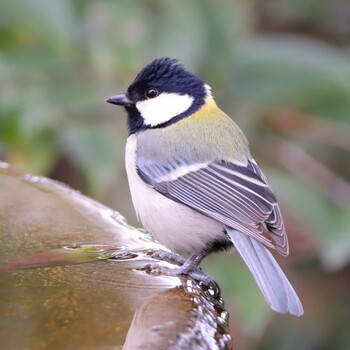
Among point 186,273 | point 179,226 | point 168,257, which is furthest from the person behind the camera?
point 179,226

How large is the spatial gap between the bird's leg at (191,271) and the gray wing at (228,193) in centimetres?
12

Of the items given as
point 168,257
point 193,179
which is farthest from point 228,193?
point 168,257

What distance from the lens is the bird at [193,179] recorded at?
200 cm

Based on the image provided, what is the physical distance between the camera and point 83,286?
1.54m

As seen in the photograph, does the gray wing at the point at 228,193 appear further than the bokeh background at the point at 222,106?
No

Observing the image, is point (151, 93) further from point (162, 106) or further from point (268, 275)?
point (268, 275)

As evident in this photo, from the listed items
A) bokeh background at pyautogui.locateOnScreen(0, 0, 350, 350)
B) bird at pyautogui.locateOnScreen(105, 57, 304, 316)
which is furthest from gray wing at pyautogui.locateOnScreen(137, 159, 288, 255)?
bokeh background at pyautogui.locateOnScreen(0, 0, 350, 350)

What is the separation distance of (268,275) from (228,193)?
1.05 feet

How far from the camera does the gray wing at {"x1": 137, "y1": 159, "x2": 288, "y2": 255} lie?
201 centimetres

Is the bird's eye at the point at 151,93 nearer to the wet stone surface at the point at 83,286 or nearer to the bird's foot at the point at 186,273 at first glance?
the wet stone surface at the point at 83,286

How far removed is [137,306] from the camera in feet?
4.64

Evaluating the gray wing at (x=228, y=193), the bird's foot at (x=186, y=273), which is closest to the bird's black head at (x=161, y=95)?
the gray wing at (x=228, y=193)

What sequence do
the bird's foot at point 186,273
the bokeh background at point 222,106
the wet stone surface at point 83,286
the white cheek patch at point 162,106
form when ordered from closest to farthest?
the wet stone surface at point 83,286
the bird's foot at point 186,273
the white cheek patch at point 162,106
the bokeh background at point 222,106

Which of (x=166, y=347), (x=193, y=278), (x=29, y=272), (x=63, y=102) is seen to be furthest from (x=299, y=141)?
(x=166, y=347)
